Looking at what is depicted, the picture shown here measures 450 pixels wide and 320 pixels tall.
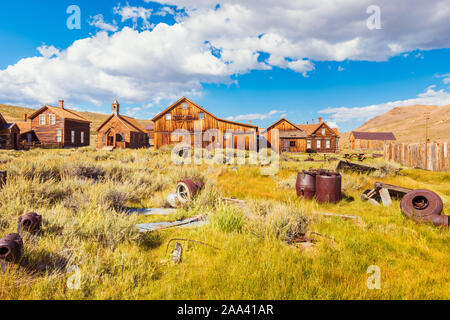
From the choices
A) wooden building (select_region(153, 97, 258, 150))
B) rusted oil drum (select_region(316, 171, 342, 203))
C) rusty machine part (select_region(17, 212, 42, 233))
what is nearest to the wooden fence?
rusted oil drum (select_region(316, 171, 342, 203))

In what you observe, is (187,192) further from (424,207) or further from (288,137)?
(288,137)

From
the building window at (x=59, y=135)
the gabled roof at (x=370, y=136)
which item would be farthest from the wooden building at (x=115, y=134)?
the gabled roof at (x=370, y=136)

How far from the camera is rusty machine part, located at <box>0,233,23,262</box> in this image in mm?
2578

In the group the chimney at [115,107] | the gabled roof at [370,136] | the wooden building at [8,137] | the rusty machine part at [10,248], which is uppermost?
the chimney at [115,107]

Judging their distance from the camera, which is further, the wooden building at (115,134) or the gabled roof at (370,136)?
the gabled roof at (370,136)

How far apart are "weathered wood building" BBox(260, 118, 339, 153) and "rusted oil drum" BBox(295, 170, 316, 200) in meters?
32.5

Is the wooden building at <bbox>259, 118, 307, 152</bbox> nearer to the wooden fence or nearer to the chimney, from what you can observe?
the wooden fence

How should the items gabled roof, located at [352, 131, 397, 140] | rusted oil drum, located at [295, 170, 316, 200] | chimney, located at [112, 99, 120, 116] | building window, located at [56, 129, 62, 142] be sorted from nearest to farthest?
rusted oil drum, located at [295, 170, 316, 200] → building window, located at [56, 129, 62, 142] → chimney, located at [112, 99, 120, 116] → gabled roof, located at [352, 131, 397, 140]

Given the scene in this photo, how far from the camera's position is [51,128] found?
116ft

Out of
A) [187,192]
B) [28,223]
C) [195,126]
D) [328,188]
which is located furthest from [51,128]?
[328,188]

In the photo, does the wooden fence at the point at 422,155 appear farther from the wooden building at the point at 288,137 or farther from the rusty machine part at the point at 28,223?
the wooden building at the point at 288,137

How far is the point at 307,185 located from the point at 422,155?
13203 millimetres

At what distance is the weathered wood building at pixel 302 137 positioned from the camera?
40.2m

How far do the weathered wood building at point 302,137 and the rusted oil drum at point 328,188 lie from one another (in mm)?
32801
